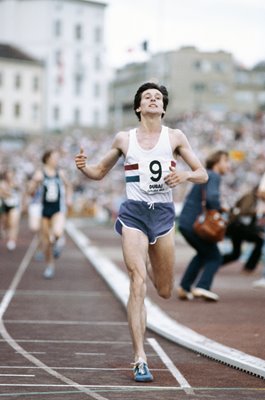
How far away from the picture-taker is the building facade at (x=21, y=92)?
5497 inches

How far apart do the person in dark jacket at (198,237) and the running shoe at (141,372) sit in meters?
6.52

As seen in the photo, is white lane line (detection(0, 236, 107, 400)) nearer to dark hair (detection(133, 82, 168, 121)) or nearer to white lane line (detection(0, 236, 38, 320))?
white lane line (detection(0, 236, 38, 320))

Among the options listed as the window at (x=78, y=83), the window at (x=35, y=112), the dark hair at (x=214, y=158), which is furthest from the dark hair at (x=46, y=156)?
the window at (x=78, y=83)

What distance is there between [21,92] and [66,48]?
9.06 m

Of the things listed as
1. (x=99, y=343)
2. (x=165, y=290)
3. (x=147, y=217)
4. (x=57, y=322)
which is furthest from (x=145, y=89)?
(x=57, y=322)

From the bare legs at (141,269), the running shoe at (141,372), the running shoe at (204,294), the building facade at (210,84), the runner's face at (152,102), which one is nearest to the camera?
the running shoe at (141,372)

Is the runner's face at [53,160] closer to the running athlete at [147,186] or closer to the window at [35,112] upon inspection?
the running athlete at [147,186]

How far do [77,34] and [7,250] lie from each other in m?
→ 121

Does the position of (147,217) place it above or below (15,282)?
above

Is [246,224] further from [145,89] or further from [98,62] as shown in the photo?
[98,62]

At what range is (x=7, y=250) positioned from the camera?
93.7 feet

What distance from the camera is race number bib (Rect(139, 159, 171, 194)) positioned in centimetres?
853

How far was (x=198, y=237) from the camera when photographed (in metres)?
14.9

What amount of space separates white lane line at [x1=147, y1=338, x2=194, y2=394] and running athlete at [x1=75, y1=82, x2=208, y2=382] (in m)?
0.47
